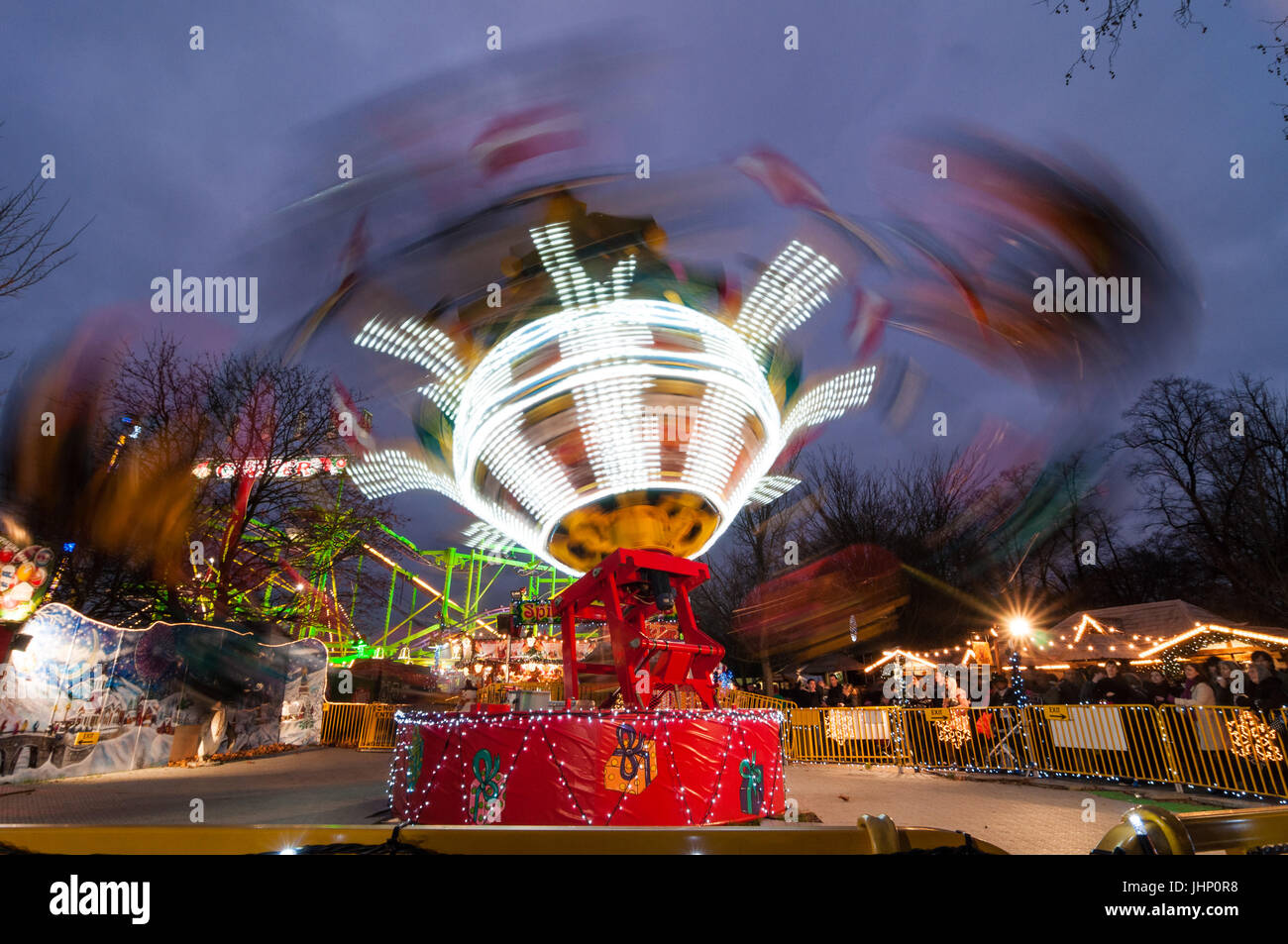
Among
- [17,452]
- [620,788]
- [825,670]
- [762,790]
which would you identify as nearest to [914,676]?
[825,670]

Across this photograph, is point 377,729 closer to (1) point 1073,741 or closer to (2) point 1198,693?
(1) point 1073,741

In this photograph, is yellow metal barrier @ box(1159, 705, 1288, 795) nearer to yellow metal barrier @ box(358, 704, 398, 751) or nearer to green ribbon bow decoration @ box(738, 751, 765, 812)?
green ribbon bow decoration @ box(738, 751, 765, 812)

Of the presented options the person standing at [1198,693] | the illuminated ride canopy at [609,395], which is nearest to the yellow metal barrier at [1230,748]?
the person standing at [1198,693]

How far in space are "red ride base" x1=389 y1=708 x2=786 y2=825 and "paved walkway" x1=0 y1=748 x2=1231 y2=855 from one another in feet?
5.05

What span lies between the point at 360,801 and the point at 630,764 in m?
5.16

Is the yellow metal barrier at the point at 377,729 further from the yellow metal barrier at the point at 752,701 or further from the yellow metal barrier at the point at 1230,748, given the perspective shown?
the yellow metal barrier at the point at 1230,748

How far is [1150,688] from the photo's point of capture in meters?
13.5

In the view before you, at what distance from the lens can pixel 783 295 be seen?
296 inches

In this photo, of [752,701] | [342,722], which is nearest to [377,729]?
[342,722]

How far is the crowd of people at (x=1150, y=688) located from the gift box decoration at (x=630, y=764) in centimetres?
928

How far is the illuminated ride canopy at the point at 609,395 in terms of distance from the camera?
7.09 meters

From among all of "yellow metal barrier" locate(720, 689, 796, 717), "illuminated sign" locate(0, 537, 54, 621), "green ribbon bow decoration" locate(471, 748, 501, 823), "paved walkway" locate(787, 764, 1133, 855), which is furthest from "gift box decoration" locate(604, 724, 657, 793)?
"yellow metal barrier" locate(720, 689, 796, 717)

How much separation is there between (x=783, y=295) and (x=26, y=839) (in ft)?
24.1

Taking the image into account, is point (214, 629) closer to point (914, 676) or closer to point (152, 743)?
point (152, 743)
